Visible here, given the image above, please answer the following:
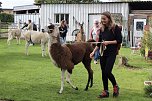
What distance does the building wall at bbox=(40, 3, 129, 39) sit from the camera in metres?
33.2

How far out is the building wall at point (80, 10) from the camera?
33.2 meters

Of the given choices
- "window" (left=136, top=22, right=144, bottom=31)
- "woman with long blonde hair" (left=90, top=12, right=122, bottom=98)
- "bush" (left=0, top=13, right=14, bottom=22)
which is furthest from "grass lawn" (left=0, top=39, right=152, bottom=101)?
"bush" (left=0, top=13, right=14, bottom=22)

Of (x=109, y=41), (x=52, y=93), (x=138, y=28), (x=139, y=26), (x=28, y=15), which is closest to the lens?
(x=109, y=41)

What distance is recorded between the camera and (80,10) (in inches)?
1353

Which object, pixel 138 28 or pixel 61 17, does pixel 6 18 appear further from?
pixel 138 28

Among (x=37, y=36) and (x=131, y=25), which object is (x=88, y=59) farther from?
(x=131, y=25)

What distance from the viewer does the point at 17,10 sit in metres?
59.3

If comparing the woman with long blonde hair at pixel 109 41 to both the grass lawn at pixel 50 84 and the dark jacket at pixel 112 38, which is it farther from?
the grass lawn at pixel 50 84

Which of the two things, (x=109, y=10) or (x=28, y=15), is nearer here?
(x=109, y=10)

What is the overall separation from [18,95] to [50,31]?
1823mm

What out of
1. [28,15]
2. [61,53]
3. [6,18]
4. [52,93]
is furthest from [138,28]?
[6,18]

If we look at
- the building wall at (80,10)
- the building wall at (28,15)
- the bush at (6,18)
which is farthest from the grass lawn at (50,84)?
the bush at (6,18)

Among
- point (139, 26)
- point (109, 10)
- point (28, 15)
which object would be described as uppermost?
point (109, 10)

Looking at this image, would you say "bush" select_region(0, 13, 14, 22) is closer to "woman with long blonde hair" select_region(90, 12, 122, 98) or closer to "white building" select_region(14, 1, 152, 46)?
"white building" select_region(14, 1, 152, 46)
